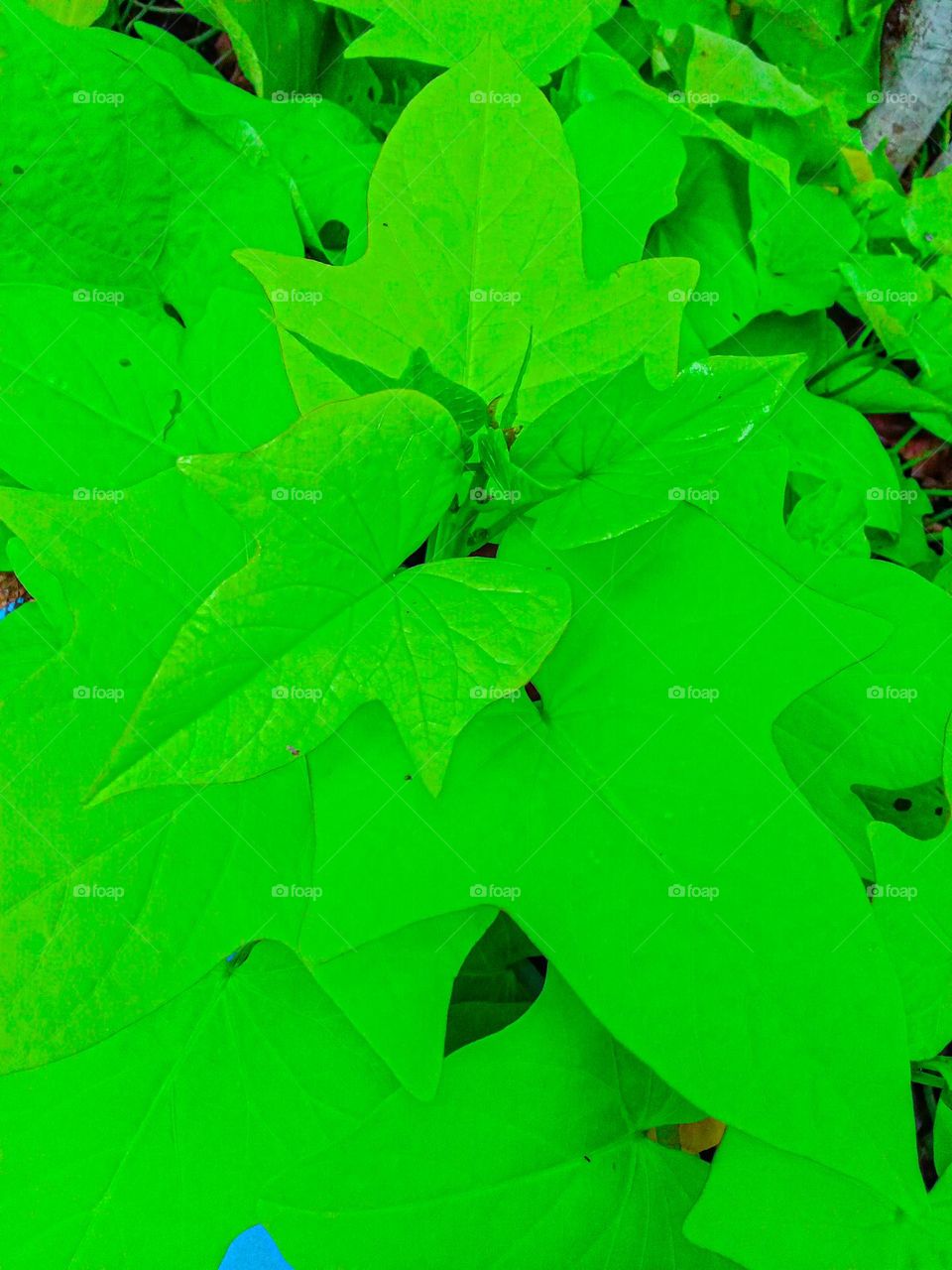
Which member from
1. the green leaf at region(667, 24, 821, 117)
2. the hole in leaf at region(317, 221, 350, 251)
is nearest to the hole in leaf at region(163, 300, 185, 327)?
the hole in leaf at region(317, 221, 350, 251)

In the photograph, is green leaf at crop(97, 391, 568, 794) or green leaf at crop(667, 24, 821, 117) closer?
green leaf at crop(97, 391, 568, 794)

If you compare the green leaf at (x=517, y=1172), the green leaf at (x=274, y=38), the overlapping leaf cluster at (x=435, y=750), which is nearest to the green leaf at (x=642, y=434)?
the overlapping leaf cluster at (x=435, y=750)

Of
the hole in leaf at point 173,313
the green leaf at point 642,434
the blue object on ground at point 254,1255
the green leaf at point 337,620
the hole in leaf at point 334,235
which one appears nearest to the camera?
the green leaf at point 337,620

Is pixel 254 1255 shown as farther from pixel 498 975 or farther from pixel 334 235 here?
pixel 334 235

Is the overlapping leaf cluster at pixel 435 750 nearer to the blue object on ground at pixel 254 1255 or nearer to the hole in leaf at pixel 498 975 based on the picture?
the hole in leaf at pixel 498 975

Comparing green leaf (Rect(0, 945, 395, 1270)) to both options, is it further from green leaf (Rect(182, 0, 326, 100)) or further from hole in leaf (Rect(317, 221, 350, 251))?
green leaf (Rect(182, 0, 326, 100))

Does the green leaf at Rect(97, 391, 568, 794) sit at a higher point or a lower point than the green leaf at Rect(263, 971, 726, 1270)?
higher

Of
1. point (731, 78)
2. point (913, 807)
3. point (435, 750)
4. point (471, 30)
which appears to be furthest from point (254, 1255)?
point (731, 78)

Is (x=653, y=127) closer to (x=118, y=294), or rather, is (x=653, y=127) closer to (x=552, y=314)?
(x=552, y=314)
